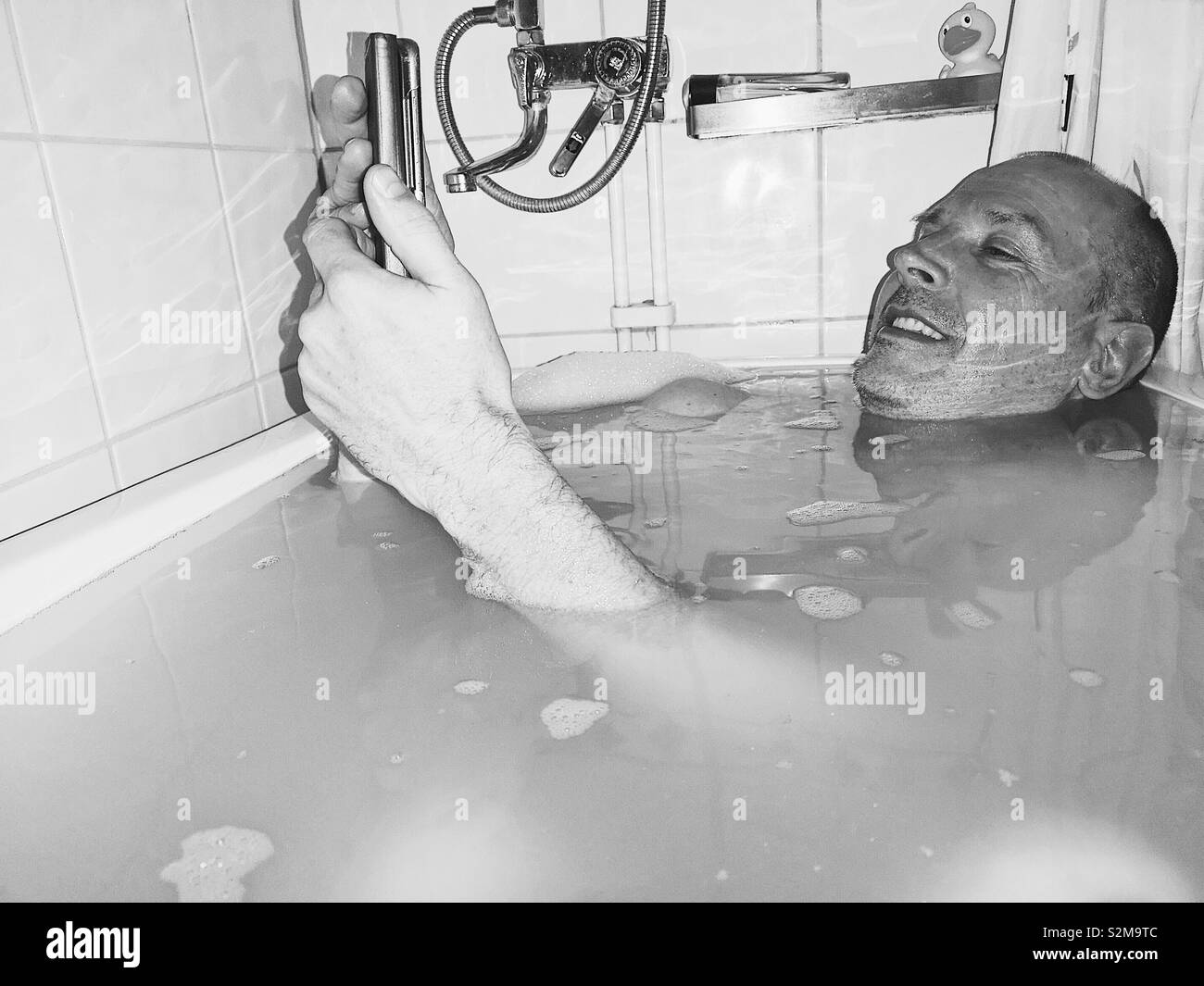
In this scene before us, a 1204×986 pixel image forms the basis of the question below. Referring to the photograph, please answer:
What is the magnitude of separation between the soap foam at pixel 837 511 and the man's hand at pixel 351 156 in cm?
50

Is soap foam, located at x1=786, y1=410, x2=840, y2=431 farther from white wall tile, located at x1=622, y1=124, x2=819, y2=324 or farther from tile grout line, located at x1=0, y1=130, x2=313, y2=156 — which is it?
tile grout line, located at x1=0, y1=130, x2=313, y2=156

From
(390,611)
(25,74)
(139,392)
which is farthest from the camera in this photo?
(139,392)

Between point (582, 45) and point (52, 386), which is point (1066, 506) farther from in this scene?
point (52, 386)

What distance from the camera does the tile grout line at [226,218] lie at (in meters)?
1.26

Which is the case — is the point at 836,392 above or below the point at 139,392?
below

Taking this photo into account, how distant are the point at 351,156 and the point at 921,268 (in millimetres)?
832

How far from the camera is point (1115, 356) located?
132cm

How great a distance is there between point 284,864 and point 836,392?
1269 millimetres

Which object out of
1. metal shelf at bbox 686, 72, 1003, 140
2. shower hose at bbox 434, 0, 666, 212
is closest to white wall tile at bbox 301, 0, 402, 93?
shower hose at bbox 434, 0, 666, 212

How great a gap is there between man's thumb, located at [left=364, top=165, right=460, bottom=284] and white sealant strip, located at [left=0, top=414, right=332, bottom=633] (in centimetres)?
46

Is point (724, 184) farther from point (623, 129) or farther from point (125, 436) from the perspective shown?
point (125, 436)
